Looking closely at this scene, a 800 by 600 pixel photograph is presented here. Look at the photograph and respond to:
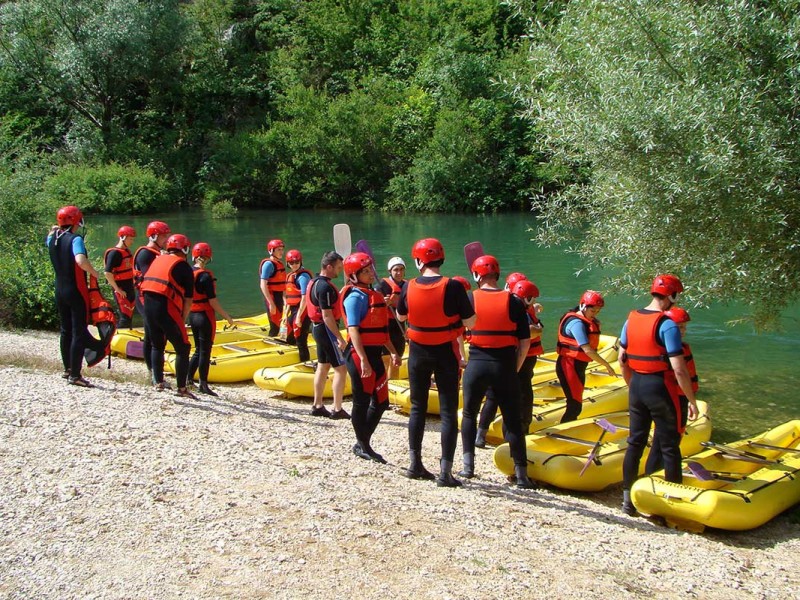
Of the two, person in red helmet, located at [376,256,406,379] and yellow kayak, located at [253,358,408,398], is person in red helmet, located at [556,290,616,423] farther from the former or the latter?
yellow kayak, located at [253,358,408,398]

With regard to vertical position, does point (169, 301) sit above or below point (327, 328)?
above

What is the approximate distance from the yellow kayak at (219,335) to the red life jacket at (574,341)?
487 centimetres

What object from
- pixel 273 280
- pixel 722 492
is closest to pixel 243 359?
pixel 273 280

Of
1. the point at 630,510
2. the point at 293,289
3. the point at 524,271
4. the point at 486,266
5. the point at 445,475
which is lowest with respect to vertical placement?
the point at 630,510

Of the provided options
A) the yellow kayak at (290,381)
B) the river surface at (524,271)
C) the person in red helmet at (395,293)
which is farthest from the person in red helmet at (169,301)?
Result: the river surface at (524,271)

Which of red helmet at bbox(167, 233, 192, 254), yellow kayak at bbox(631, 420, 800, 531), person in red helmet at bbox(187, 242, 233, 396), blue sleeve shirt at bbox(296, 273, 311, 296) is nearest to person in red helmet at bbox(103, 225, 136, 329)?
person in red helmet at bbox(187, 242, 233, 396)

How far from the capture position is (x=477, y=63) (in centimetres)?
3444

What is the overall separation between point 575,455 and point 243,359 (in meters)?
4.45

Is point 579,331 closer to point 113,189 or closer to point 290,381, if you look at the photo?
point 290,381

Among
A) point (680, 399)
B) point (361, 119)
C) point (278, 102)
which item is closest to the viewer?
point (680, 399)

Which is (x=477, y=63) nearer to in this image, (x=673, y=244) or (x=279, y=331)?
(x=279, y=331)

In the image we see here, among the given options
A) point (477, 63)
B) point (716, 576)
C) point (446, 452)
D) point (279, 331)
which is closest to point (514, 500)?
point (446, 452)

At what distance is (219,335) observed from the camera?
36.9ft

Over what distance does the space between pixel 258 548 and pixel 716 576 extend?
259cm
